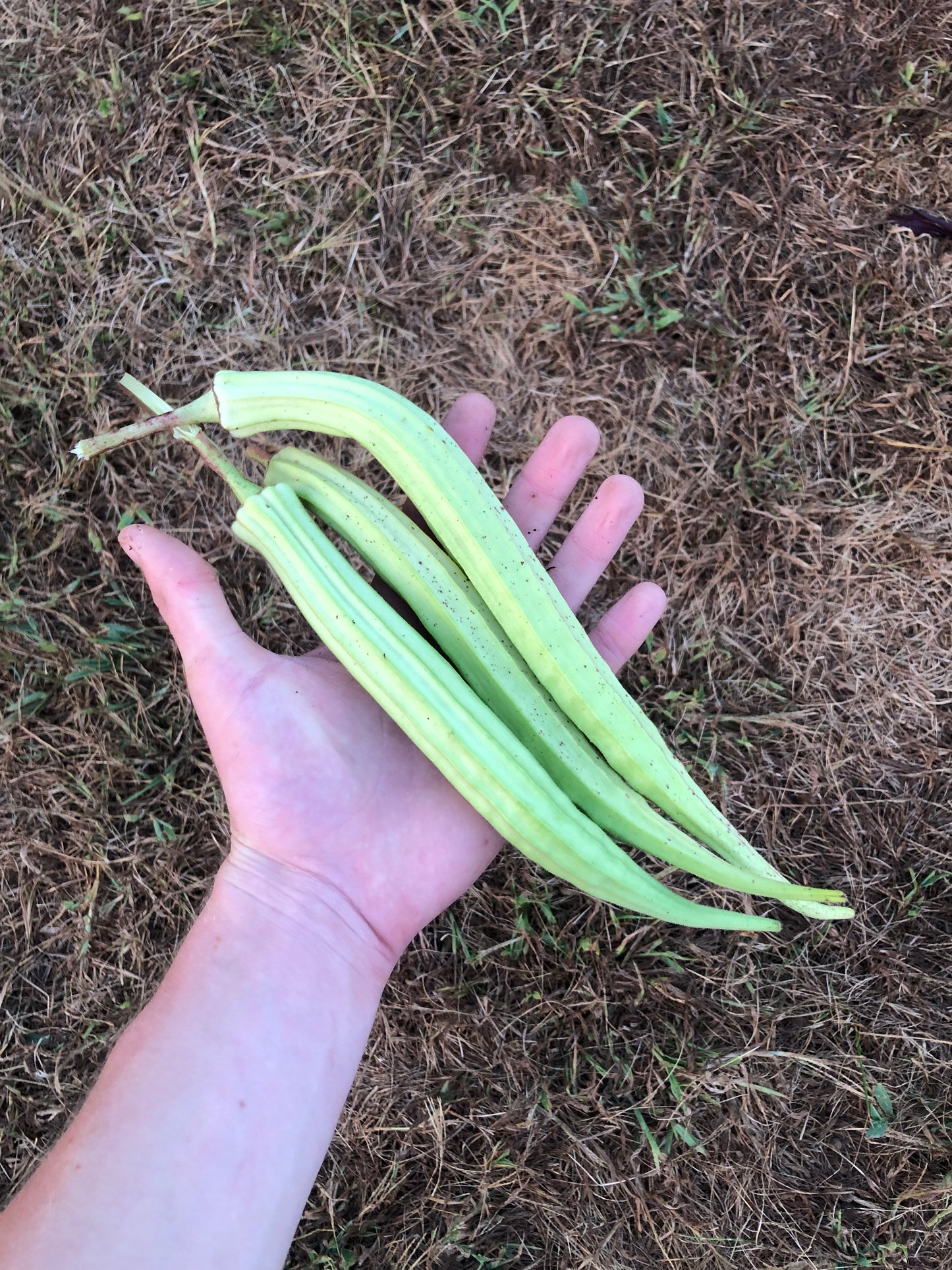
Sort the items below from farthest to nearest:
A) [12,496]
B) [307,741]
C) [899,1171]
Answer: [12,496] → [899,1171] → [307,741]

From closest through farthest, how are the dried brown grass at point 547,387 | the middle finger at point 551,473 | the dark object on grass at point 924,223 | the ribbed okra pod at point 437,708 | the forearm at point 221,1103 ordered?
1. the forearm at point 221,1103
2. the ribbed okra pod at point 437,708
3. the middle finger at point 551,473
4. the dried brown grass at point 547,387
5. the dark object on grass at point 924,223

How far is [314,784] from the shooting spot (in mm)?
2695

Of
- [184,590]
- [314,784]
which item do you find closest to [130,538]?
[184,590]

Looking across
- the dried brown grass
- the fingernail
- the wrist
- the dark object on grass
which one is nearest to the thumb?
the fingernail

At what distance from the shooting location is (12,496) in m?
3.85

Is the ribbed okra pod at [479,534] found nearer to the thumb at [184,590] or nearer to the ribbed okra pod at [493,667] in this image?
the ribbed okra pod at [493,667]

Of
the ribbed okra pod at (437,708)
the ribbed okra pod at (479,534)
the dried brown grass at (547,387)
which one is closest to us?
the ribbed okra pod at (437,708)

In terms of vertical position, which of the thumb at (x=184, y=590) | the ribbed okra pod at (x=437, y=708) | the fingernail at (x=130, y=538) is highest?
the fingernail at (x=130, y=538)

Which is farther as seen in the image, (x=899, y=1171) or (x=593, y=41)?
(x=593, y=41)

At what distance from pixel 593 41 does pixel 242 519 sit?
9.45 feet

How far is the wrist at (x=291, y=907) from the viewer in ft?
8.75

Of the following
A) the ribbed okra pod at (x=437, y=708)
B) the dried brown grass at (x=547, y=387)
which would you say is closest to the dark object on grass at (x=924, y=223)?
the dried brown grass at (x=547, y=387)

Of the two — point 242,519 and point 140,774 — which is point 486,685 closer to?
point 242,519

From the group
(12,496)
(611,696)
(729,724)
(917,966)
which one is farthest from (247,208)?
(917,966)
